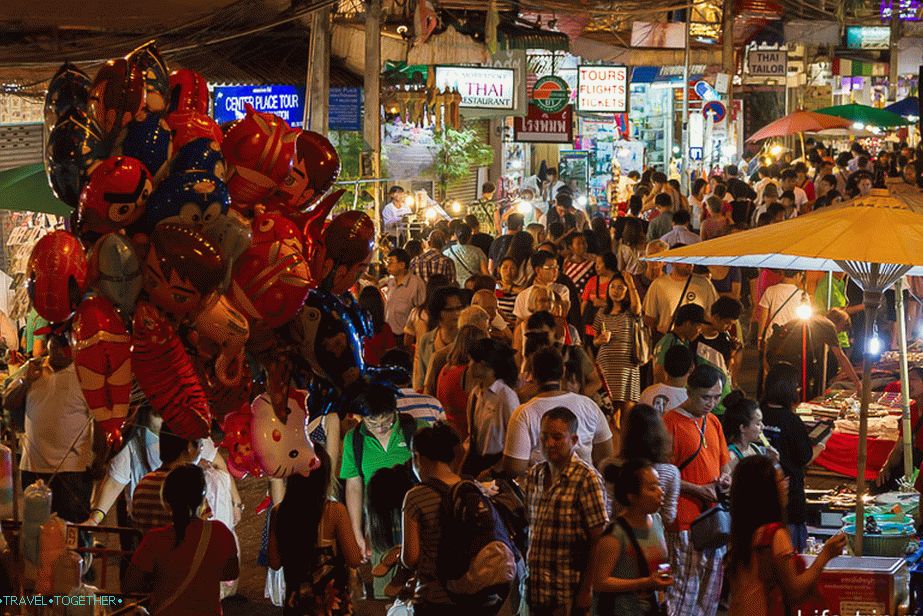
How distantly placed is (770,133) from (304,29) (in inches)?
415

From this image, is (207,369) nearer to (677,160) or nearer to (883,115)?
(883,115)

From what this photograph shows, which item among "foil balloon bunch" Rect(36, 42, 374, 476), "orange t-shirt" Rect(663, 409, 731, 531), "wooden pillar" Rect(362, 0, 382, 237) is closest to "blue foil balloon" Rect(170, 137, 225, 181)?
"foil balloon bunch" Rect(36, 42, 374, 476)

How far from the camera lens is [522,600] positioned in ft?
24.1

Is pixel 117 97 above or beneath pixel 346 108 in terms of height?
beneath

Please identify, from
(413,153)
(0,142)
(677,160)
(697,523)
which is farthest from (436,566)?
(677,160)

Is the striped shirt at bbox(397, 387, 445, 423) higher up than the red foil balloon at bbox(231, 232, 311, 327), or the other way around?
the red foil balloon at bbox(231, 232, 311, 327)

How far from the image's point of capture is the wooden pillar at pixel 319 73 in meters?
14.9

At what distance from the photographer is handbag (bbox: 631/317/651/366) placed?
1088 centimetres

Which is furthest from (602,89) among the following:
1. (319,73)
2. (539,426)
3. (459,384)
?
(539,426)

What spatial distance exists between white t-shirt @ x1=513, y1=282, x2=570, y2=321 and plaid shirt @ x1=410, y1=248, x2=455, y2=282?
929 mm

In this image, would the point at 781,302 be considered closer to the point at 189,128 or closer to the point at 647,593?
the point at 647,593

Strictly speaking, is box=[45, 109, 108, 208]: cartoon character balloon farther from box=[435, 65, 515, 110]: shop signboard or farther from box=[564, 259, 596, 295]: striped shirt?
box=[435, 65, 515, 110]: shop signboard

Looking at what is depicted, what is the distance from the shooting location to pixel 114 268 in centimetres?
568

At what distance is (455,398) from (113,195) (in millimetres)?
3899
